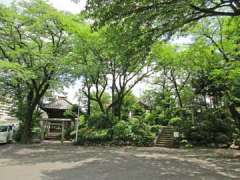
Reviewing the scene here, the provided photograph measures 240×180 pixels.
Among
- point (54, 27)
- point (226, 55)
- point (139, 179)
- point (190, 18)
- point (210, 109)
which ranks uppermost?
point (54, 27)

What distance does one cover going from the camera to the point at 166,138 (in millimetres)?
21906

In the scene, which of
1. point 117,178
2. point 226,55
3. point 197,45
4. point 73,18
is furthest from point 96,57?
point 117,178

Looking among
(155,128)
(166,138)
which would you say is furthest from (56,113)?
(166,138)

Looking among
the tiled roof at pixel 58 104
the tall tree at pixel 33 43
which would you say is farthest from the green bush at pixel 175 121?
the tiled roof at pixel 58 104

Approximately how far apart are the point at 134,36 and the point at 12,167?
7.11 m

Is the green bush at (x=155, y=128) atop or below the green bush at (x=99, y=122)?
below

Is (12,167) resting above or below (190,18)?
below

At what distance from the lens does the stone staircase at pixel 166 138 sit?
2106 centimetres

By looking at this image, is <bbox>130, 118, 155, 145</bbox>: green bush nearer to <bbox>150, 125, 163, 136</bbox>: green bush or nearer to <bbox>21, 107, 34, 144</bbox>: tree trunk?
<bbox>150, 125, 163, 136</bbox>: green bush

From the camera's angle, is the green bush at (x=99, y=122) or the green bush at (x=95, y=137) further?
the green bush at (x=99, y=122)

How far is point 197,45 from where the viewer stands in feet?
58.4

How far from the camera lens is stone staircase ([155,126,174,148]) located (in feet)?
69.1

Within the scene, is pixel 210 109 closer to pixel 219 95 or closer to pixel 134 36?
pixel 219 95

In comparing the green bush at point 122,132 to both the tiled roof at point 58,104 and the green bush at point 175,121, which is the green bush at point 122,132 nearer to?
the green bush at point 175,121
